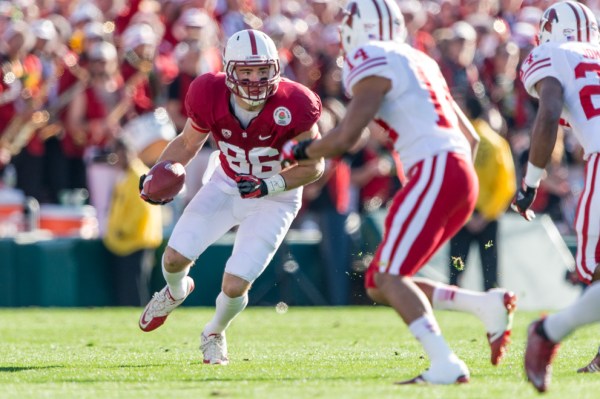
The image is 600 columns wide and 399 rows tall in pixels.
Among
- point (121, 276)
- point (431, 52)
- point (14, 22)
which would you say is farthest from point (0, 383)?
point (431, 52)

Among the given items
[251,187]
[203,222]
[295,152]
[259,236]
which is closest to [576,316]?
[295,152]

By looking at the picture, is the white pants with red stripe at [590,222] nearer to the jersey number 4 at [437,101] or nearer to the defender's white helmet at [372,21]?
the jersey number 4 at [437,101]

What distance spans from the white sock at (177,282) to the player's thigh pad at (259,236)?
0.91 ft

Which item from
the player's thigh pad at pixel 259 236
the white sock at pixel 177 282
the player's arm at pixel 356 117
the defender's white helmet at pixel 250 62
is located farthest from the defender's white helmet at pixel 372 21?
the white sock at pixel 177 282

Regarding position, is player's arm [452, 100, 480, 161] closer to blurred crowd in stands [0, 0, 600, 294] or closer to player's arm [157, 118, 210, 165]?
player's arm [157, 118, 210, 165]

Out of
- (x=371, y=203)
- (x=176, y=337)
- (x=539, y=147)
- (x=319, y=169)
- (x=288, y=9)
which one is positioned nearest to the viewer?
(x=539, y=147)

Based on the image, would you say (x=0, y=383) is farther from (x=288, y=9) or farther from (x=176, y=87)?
(x=288, y=9)

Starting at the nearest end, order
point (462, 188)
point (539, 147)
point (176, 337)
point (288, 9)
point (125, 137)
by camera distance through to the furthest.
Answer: point (462, 188) < point (539, 147) < point (176, 337) < point (125, 137) < point (288, 9)

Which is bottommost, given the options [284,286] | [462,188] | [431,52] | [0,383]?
[284,286]

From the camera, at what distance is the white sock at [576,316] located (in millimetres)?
5426

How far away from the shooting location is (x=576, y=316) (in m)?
5.45

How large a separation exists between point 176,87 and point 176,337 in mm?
4234

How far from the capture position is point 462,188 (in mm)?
5938

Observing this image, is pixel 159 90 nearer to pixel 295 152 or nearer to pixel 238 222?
pixel 238 222
